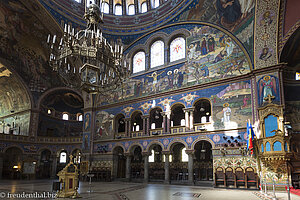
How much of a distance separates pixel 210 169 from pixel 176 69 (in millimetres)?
10032

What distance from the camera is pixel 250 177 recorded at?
50.5ft

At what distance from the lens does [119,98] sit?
80.3 feet

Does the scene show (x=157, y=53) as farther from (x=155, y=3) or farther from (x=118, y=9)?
(x=118, y=9)

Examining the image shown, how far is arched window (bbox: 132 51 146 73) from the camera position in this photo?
2410 cm

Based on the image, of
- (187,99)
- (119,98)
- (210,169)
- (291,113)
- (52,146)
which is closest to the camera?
(291,113)

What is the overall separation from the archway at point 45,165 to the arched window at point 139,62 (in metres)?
15.3

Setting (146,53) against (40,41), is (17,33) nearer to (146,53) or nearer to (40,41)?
(40,41)

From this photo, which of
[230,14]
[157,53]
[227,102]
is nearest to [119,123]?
[157,53]

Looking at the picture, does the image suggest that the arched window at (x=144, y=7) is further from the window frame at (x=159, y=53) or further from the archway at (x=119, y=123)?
the archway at (x=119, y=123)

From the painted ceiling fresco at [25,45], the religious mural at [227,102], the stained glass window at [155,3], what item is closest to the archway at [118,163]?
the religious mural at [227,102]

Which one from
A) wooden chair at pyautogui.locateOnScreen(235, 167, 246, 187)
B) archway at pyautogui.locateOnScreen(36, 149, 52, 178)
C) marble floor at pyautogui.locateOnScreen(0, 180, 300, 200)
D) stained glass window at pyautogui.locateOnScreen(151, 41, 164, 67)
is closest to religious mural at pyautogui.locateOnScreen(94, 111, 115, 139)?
stained glass window at pyautogui.locateOnScreen(151, 41, 164, 67)

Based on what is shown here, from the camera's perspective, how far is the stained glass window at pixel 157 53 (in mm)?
22703

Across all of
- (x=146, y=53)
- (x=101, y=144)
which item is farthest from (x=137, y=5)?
(x=101, y=144)

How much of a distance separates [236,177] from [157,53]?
1323 centimetres
